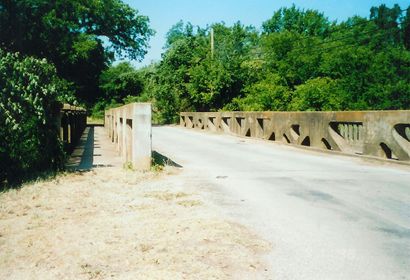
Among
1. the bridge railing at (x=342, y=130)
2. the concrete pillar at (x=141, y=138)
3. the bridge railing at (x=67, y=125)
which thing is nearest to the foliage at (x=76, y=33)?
the bridge railing at (x=67, y=125)

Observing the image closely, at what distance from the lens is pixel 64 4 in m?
32.4

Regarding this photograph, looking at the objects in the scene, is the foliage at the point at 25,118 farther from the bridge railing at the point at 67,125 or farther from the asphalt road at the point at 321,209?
the asphalt road at the point at 321,209

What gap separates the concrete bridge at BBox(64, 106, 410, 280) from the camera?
404cm

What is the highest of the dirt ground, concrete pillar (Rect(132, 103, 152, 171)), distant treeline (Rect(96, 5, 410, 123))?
distant treeline (Rect(96, 5, 410, 123))

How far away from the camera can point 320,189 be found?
23.7 feet

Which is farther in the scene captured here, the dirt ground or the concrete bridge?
the concrete bridge

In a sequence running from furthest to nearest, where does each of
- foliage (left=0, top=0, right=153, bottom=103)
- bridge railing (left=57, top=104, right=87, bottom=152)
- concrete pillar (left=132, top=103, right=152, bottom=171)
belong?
foliage (left=0, top=0, right=153, bottom=103), bridge railing (left=57, top=104, right=87, bottom=152), concrete pillar (left=132, top=103, right=152, bottom=171)

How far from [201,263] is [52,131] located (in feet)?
17.7

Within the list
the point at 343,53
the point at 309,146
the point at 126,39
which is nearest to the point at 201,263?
the point at 309,146

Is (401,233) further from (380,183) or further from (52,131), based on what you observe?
(52,131)

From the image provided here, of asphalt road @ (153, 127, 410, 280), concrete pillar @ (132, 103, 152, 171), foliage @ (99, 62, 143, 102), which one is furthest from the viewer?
foliage @ (99, 62, 143, 102)

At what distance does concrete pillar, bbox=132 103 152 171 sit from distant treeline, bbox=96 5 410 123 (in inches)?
696

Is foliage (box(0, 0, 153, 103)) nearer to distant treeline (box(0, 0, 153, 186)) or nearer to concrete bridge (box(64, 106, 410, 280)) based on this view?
distant treeline (box(0, 0, 153, 186))

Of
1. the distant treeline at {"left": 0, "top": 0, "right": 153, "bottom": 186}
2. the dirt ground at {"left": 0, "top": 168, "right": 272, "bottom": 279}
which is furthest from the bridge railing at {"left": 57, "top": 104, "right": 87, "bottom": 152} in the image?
the dirt ground at {"left": 0, "top": 168, "right": 272, "bottom": 279}
